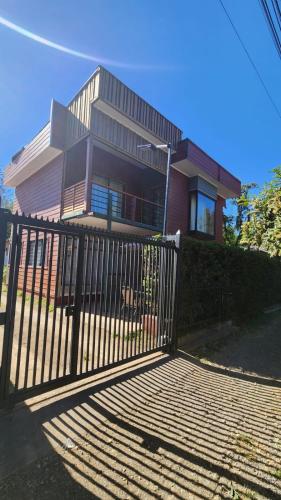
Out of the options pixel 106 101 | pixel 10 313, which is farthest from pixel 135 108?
pixel 10 313

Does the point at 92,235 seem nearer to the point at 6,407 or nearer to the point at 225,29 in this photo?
the point at 6,407

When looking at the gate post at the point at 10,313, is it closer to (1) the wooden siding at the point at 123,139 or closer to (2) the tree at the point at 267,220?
(2) the tree at the point at 267,220

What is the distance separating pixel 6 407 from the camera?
2840 millimetres

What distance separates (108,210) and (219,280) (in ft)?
14.8

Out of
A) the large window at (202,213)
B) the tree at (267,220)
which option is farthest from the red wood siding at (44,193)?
the large window at (202,213)

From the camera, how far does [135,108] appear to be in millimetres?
10305

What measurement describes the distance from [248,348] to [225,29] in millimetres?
7013

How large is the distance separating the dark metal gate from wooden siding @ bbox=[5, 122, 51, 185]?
24.2 ft

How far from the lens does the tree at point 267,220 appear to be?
4406 millimetres

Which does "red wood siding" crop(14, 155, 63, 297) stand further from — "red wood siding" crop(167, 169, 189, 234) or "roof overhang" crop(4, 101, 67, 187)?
"red wood siding" crop(167, 169, 189, 234)

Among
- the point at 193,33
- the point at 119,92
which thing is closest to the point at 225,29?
the point at 193,33

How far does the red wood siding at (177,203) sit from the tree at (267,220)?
297 inches

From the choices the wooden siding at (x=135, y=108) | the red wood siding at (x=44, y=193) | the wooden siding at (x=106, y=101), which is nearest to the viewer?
the wooden siding at (x=106, y=101)

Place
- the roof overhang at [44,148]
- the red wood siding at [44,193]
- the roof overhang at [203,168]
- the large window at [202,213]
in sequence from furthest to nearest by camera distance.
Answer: the large window at [202,213] < the roof overhang at [203,168] < the red wood siding at [44,193] < the roof overhang at [44,148]
